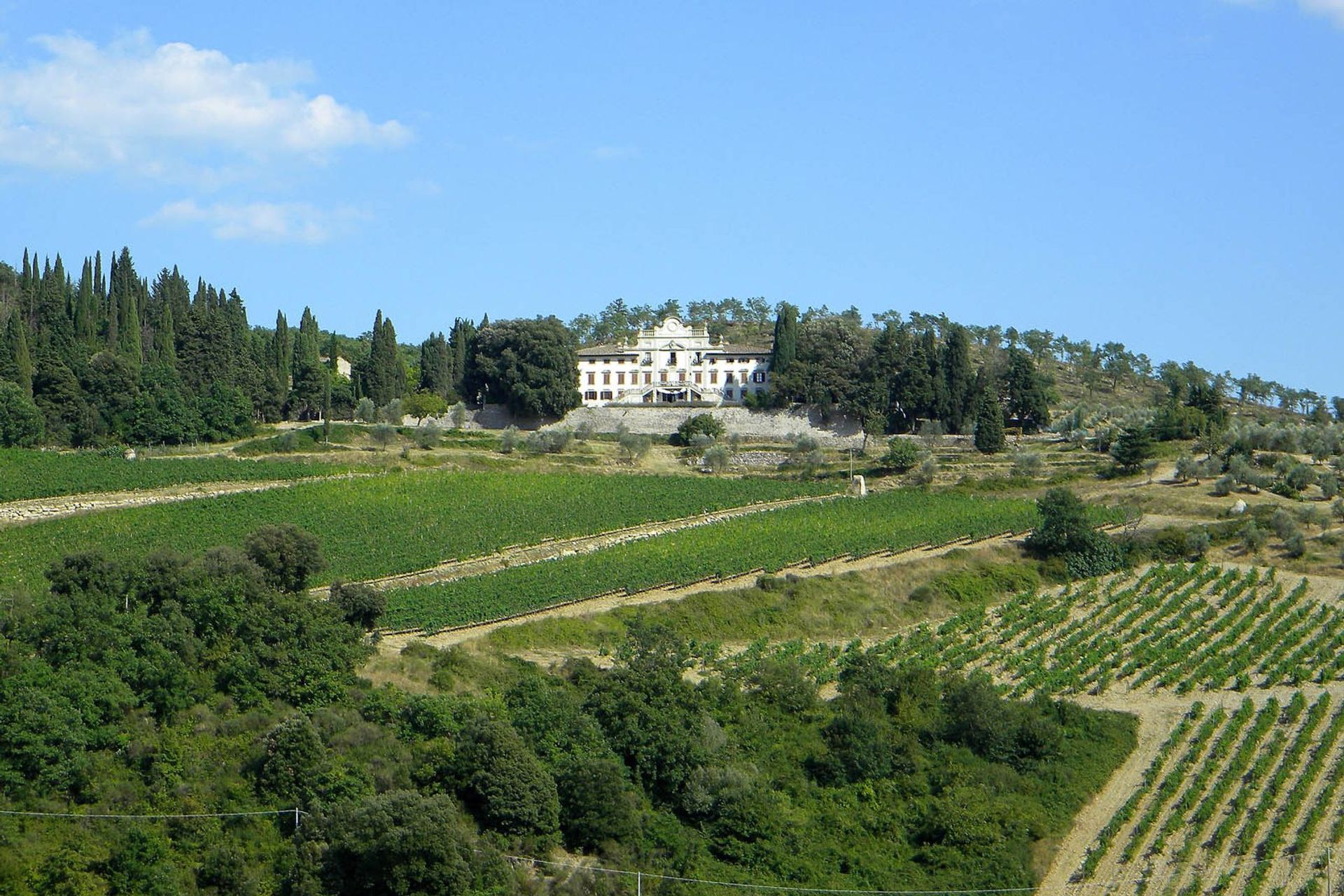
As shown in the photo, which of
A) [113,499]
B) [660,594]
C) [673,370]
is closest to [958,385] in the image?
[673,370]

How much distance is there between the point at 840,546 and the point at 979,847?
73.2ft

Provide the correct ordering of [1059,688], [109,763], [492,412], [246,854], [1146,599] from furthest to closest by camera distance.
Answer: [492,412] → [1146,599] → [1059,688] → [109,763] → [246,854]

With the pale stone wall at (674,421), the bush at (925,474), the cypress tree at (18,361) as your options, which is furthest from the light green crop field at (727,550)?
the cypress tree at (18,361)

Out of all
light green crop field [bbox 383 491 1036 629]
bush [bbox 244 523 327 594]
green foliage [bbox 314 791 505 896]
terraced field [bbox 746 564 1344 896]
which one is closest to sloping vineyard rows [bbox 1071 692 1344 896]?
terraced field [bbox 746 564 1344 896]

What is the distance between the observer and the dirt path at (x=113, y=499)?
182ft

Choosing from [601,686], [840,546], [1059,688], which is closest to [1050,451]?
[840,546]

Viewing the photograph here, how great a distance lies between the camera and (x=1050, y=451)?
75.1 m

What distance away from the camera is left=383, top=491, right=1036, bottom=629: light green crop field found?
4481 cm

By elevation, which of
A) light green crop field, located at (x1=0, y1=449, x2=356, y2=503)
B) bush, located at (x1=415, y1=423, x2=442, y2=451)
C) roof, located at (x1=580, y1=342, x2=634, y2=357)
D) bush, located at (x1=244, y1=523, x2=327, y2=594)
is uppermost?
roof, located at (x1=580, y1=342, x2=634, y2=357)

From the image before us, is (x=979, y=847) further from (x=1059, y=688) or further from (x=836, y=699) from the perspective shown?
(x=1059, y=688)

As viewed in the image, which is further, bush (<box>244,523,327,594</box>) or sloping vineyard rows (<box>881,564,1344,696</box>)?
A: sloping vineyard rows (<box>881,564,1344,696</box>)

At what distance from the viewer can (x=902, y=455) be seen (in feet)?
233

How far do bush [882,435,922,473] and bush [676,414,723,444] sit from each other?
30.9 feet

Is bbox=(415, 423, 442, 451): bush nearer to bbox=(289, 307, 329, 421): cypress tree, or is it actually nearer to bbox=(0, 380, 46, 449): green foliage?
bbox=(289, 307, 329, 421): cypress tree
